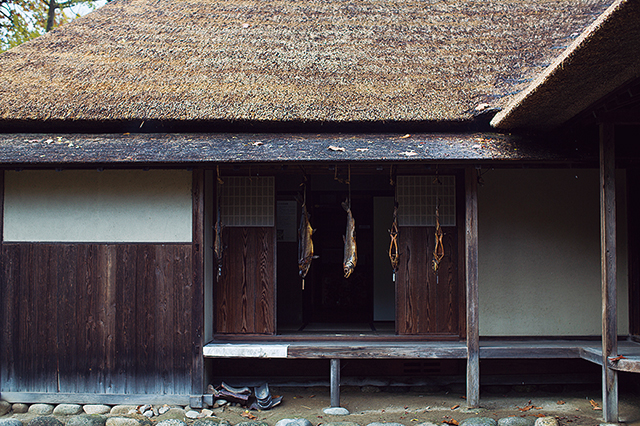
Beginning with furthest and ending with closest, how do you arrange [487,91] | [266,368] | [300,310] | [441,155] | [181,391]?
[300,310], [266,368], [487,91], [181,391], [441,155]

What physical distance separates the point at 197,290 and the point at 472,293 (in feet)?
9.87

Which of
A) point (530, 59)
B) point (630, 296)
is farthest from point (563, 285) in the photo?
point (530, 59)

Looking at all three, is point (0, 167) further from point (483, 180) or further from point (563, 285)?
point (563, 285)

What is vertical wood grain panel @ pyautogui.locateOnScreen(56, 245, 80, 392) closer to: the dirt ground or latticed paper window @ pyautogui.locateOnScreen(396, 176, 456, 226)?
the dirt ground

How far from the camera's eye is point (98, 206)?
507cm

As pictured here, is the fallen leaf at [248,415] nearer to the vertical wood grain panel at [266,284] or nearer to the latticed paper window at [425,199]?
the vertical wood grain panel at [266,284]

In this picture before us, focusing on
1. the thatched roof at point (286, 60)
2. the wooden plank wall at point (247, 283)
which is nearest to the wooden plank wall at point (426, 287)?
the thatched roof at point (286, 60)

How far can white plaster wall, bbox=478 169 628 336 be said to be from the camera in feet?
17.7

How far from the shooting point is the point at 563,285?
5.44m

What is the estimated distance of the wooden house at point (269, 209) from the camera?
4.74 m

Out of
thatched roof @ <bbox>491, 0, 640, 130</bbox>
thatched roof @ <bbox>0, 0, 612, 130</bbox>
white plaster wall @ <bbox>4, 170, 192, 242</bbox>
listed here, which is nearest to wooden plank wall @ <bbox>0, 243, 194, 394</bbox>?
white plaster wall @ <bbox>4, 170, 192, 242</bbox>

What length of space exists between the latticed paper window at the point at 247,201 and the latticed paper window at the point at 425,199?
160 cm

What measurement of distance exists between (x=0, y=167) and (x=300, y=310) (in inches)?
169

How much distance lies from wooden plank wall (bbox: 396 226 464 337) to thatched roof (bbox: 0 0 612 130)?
144 centimetres
